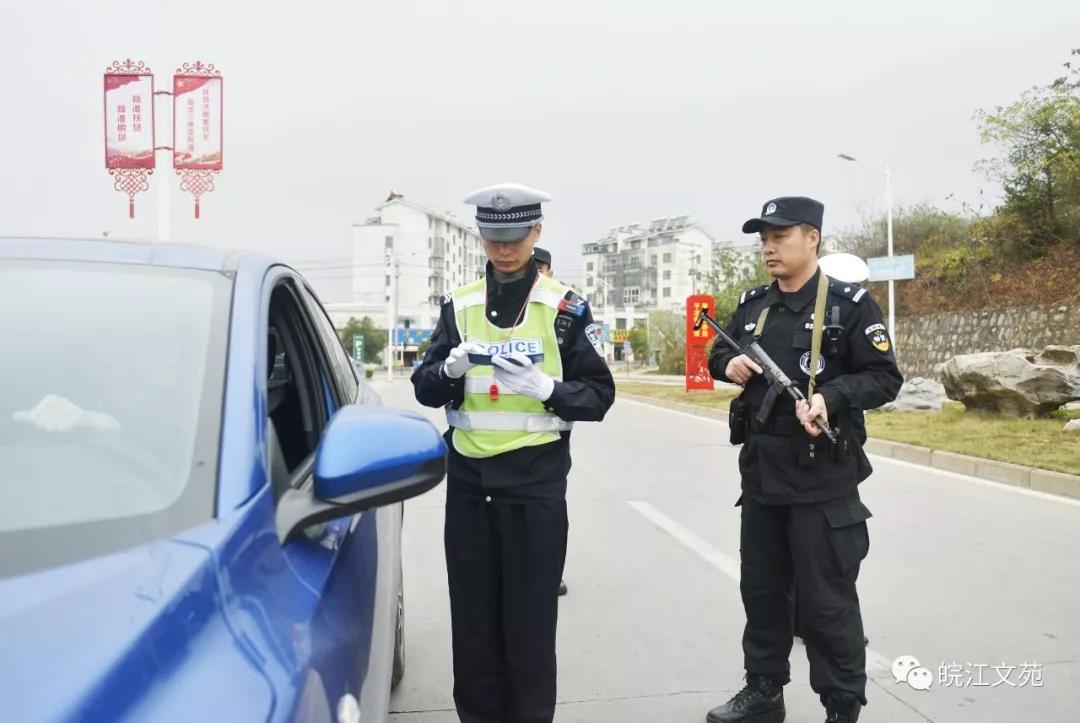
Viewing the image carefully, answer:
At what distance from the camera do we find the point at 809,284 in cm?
314

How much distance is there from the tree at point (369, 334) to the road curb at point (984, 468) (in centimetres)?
6690

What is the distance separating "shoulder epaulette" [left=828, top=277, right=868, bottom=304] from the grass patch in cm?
609

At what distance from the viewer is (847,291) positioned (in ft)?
10.1

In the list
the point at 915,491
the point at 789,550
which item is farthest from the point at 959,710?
the point at 915,491

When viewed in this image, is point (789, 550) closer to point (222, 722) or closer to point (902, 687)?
point (902, 687)

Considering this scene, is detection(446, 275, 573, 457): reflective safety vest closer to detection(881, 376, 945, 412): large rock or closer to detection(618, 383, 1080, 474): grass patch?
detection(618, 383, 1080, 474): grass patch

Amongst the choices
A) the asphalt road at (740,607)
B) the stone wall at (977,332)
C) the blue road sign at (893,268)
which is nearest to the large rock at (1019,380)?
the asphalt road at (740,607)

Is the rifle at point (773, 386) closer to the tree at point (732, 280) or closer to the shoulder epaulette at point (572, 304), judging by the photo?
the shoulder epaulette at point (572, 304)

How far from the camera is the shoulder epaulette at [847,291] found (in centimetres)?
305

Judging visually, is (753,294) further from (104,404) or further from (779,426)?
(104,404)

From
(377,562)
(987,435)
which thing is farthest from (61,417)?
(987,435)

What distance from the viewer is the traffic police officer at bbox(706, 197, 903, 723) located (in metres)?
2.89

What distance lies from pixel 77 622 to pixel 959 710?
10.5 ft

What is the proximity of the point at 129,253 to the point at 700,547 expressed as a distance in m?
4.63
